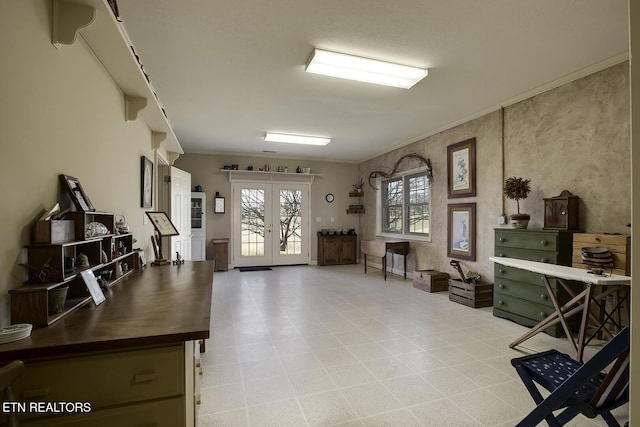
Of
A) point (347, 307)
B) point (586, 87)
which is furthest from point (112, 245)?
point (586, 87)

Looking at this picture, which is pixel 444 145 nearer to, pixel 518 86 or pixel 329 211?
pixel 518 86

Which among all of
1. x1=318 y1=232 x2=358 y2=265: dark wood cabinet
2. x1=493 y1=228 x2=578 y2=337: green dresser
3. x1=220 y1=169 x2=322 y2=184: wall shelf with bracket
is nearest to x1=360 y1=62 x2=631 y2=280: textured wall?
x1=493 y1=228 x2=578 y2=337: green dresser

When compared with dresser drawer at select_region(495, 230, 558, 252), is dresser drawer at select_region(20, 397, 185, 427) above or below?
below

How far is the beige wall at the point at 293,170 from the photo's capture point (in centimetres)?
678

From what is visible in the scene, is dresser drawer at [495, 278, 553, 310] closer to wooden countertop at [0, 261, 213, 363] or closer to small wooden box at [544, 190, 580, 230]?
small wooden box at [544, 190, 580, 230]

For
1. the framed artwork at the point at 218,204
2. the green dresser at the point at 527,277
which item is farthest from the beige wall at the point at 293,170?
the green dresser at the point at 527,277

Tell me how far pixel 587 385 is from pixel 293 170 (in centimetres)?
649

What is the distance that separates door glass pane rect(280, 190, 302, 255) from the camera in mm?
7316

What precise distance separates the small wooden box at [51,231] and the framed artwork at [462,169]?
4.54 m

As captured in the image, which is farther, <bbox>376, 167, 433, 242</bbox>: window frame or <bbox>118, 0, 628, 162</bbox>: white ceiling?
<bbox>376, 167, 433, 242</bbox>: window frame

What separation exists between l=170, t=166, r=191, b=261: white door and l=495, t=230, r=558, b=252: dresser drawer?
4.16m

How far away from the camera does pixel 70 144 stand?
5.11ft

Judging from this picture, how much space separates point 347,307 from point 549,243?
92.6 inches

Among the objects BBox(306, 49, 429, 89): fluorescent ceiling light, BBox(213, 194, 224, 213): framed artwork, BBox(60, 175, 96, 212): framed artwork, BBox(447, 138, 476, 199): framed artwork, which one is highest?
BBox(306, 49, 429, 89): fluorescent ceiling light
